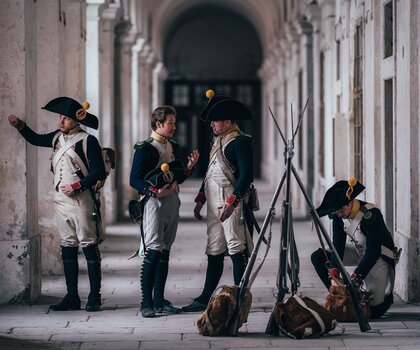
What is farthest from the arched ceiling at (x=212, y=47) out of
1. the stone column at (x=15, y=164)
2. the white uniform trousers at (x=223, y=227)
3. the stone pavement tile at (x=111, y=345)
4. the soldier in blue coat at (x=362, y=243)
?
the stone pavement tile at (x=111, y=345)

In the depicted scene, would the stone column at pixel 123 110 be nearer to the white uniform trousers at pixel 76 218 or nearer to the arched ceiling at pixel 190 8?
the arched ceiling at pixel 190 8

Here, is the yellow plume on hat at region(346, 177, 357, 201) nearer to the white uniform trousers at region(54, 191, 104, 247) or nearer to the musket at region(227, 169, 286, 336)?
the musket at region(227, 169, 286, 336)

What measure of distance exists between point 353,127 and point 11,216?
239 inches

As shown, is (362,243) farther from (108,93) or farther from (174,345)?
(108,93)

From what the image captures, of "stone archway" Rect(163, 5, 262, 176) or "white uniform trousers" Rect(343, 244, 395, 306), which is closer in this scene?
"white uniform trousers" Rect(343, 244, 395, 306)

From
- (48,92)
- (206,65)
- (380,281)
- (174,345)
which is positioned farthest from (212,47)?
(174,345)

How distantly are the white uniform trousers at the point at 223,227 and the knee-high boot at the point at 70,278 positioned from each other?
3.88 ft

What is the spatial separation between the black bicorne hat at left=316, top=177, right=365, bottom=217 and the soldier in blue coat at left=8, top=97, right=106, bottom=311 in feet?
6.44

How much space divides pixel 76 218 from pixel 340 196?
7.56 feet

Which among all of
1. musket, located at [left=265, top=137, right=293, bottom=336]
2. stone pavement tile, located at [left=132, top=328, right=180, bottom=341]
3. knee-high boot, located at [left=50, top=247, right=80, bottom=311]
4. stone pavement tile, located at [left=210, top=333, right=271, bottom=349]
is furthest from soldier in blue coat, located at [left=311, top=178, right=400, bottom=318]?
knee-high boot, located at [left=50, top=247, right=80, bottom=311]

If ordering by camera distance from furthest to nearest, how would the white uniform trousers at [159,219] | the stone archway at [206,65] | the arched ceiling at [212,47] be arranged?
the arched ceiling at [212,47] → the stone archway at [206,65] → the white uniform trousers at [159,219]

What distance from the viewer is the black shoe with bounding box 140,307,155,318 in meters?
9.90

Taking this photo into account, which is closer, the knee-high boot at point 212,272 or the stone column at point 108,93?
the knee-high boot at point 212,272

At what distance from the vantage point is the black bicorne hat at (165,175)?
9.83 m
